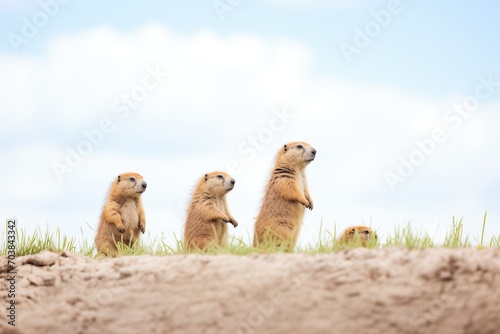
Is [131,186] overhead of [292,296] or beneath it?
overhead

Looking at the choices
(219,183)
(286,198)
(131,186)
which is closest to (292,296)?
(286,198)

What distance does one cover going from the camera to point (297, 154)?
448 inches

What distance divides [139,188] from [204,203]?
1.42 m

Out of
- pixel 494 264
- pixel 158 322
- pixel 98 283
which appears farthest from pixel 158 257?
pixel 494 264

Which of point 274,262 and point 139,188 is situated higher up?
point 139,188

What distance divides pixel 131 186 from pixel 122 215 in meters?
0.49

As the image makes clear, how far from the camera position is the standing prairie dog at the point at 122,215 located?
1159 cm

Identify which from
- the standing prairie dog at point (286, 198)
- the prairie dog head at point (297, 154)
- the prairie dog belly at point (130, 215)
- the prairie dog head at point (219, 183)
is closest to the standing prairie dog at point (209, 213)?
the prairie dog head at point (219, 183)

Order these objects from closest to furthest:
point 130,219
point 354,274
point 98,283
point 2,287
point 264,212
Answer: point 354,274 < point 98,283 < point 2,287 < point 264,212 < point 130,219

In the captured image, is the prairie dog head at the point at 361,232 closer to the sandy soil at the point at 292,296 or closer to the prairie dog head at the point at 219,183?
the prairie dog head at the point at 219,183

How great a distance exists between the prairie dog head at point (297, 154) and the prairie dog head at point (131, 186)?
231 centimetres

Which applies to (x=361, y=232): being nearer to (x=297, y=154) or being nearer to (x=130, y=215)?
(x=297, y=154)

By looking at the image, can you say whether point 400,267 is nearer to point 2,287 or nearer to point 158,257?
point 158,257

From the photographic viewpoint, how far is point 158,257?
8938 mm
